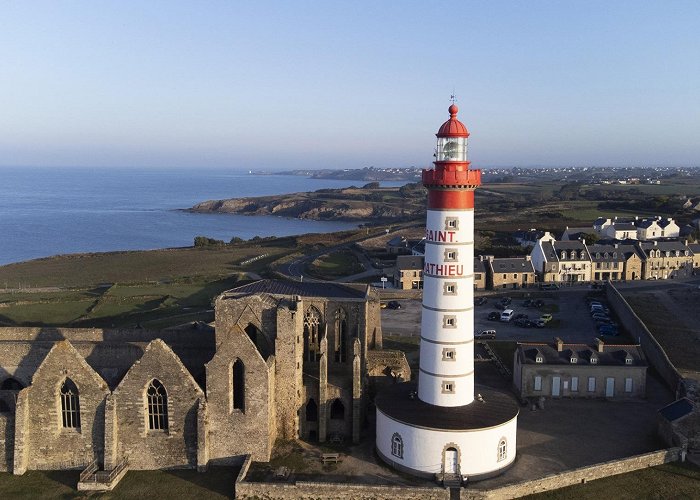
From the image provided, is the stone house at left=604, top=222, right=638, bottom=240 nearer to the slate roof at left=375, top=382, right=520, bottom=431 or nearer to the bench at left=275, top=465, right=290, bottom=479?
the slate roof at left=375, top=382, right=520, bottom=431

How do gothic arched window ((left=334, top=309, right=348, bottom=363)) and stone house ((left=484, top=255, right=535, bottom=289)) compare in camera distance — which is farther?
stone house ((left=484, top=255, right=535, bottom=289))

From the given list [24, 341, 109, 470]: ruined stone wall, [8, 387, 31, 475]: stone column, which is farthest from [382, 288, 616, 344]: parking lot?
[8, 387, 31, 475]: stone column

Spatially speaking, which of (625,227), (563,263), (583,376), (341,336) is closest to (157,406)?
(341,336)

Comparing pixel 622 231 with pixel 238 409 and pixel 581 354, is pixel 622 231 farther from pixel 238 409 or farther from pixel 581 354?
pixel 238 409

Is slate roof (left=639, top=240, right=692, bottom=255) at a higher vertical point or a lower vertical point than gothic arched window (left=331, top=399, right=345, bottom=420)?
higher

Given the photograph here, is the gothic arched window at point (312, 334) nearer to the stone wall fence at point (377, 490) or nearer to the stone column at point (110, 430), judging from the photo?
the stone wall fence at point (377, 490)

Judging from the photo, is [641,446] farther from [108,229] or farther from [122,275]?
[108,229]

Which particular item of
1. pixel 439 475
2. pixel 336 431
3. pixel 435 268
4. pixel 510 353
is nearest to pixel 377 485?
pixel 439 475
